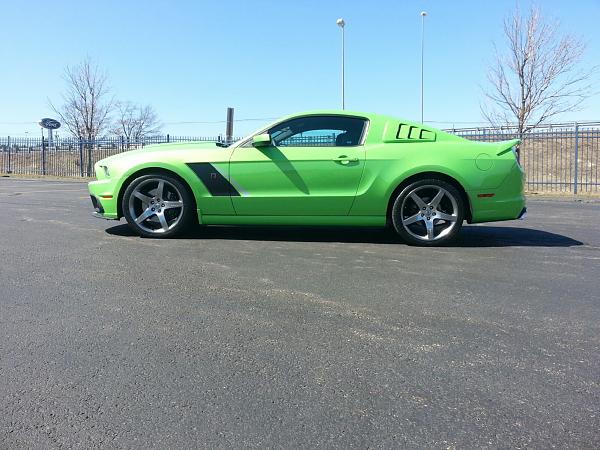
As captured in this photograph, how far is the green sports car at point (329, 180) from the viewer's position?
567 cm

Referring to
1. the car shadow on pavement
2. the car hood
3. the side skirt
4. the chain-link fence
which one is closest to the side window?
the car hood

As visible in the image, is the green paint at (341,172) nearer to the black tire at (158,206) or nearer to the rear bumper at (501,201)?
the rear bumper at (501,201)

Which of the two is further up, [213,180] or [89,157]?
[89,157]

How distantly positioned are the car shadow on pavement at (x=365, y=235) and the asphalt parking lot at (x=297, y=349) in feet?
2.62

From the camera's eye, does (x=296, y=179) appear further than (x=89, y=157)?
No

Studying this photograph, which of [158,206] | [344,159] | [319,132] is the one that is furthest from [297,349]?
[158,206]

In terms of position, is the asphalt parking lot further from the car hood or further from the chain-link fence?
the chain-link fence

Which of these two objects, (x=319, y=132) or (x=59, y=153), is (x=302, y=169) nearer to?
(x=319, y=132)

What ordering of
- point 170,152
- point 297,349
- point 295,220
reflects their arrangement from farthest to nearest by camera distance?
point 170,152, point 295,220, point 297,349

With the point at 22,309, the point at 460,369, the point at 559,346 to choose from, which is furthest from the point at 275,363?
the point at 22,309

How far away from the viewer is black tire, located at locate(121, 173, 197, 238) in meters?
5.97

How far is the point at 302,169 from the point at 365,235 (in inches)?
52.0

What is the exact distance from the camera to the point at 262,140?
18.9ft

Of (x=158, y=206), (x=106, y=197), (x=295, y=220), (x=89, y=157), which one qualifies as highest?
(x=89, y=157)
